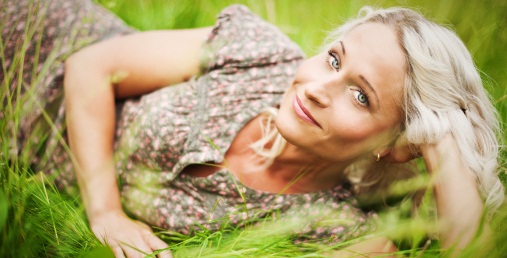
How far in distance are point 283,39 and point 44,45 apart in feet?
3.74

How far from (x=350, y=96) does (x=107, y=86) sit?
41.6 inches

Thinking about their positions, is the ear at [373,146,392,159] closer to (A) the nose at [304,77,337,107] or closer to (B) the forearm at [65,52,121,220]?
(A) the nose at [304,77,337,107]

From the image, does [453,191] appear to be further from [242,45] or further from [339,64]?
[242,45]

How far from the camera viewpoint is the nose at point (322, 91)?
55.8 inches

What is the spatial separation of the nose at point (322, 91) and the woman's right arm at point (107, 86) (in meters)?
0.71

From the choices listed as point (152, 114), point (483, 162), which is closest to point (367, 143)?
point (483, 162)

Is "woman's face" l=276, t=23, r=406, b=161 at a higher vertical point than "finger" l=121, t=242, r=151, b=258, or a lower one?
higher

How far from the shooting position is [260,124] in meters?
1.82

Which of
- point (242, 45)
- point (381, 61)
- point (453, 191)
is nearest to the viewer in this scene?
point (381, 61)

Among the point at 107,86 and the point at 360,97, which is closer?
the point at 360,97

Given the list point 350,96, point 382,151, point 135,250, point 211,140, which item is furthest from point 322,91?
point 135,250

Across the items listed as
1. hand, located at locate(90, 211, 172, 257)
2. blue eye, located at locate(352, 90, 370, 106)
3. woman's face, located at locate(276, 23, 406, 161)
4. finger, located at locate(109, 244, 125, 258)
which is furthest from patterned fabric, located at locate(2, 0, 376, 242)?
blue eye, located at locate(352, 90, 370, 106)

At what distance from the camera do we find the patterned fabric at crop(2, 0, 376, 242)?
172 centimetres

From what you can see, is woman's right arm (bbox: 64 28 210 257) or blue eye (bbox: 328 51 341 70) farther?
woman's right arm (bbox: 64 28 210 257)
